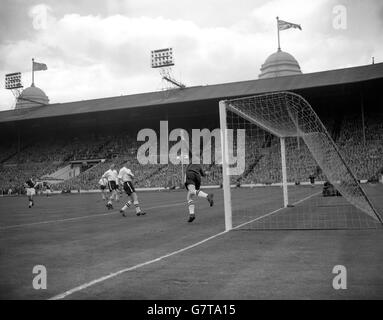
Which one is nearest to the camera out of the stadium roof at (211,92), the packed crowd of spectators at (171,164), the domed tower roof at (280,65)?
the packed crowd of spectators at (171,164)

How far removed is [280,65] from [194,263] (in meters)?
76.6

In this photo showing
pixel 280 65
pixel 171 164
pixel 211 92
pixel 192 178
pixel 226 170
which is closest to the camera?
pixel 226 170

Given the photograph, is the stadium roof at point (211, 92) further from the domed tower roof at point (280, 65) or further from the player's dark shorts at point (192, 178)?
the domed tower roof at point (280, 65)

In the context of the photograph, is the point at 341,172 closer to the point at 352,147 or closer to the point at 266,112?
the point at 266,112

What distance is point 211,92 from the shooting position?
45.7 metres

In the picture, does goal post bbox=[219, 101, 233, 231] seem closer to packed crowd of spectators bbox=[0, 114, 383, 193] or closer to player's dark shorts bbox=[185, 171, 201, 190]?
player's dark shorts bbox=[185, 171, 201, 190]

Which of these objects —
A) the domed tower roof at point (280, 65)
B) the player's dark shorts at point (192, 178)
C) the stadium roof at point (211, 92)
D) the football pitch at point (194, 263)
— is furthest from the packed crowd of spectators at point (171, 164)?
the domed tower roof at point (280, 65)

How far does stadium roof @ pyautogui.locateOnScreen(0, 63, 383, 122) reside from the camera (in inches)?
1522

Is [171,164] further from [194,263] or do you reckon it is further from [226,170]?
[194,263]

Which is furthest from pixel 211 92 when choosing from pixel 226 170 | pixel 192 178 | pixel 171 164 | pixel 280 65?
pixel 226 170

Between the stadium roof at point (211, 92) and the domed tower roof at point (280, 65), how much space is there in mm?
32599

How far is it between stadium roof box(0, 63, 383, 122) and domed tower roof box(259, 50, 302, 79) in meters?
32.6

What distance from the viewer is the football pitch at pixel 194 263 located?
4195 millimetres

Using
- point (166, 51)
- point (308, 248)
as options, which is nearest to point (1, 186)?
point (166, 51)
